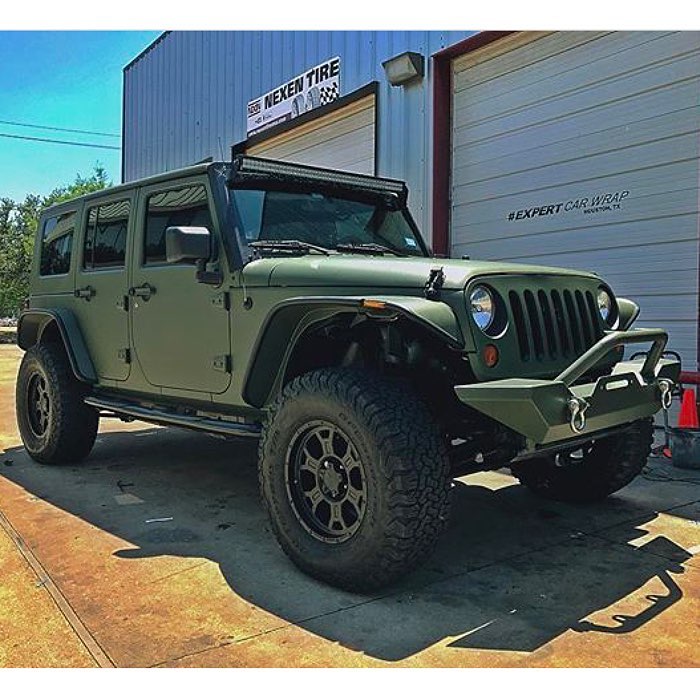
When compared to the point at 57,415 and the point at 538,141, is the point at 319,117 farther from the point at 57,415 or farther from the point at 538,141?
the point at 57,415

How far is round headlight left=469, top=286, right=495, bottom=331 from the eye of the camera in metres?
2.91

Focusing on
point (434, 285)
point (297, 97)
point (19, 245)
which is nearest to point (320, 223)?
point (434, 285)

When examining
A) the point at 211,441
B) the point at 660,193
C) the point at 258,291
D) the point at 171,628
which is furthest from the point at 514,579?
the point at 660,193

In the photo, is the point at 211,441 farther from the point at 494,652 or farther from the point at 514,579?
the point at 494,652

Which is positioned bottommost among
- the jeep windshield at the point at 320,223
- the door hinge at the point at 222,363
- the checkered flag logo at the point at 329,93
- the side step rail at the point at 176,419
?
the side step rail at the point at 176,419

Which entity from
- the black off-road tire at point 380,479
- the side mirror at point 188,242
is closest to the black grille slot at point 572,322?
the black off-road tire at point 380,479

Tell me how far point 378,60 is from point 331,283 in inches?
265

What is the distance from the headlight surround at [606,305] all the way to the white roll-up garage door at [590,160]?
2659 millimetres

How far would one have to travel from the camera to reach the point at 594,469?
4.02 m

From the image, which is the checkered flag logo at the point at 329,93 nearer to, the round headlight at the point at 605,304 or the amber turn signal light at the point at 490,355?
the round headlight at the point at 605,304

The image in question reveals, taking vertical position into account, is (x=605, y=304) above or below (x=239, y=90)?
below

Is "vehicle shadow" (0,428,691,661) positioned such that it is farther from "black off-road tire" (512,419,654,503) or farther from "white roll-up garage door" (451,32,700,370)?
"white roll-up garage door" (451,32,700,370)

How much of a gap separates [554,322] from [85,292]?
3268 mm

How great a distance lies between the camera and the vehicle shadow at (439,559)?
2.62 metres
